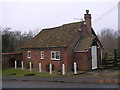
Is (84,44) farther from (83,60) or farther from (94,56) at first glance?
(94,56)

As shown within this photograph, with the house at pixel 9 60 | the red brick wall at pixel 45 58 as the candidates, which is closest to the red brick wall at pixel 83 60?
the red brick wall at pixel 45 58

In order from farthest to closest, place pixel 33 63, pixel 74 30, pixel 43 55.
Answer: pixel 33 63, pixel 43 55, pixel 74 30

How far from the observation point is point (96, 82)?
10891mm

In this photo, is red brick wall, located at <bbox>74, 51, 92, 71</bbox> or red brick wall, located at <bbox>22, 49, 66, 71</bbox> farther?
red brick wall, located at <bbox>22, 49, 66, 71</bbox>

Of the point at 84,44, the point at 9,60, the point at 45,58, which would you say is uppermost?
the point at 84,44

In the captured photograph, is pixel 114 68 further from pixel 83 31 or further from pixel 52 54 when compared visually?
pixel 52 54

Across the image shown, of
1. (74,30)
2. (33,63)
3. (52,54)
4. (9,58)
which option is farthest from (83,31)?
(9,58)

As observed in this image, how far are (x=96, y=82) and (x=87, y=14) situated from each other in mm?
11020

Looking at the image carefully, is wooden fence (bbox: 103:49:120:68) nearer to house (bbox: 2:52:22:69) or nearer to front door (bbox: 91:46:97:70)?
front door (bbox: 91:46:97:70)

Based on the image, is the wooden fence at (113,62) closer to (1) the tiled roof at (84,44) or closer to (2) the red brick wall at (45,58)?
(1) the tiled roof at (84,44)

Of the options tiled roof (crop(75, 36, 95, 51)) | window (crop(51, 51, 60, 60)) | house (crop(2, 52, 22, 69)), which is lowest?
→ house (crop(2, 52, 22, 69))

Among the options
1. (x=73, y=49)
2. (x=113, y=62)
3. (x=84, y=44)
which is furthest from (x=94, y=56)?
(x=73, y=49)

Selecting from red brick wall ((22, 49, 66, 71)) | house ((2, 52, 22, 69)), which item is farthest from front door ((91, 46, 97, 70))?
house ((2, 52, 22, 69))

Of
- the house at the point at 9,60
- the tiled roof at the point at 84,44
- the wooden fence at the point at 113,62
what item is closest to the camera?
the tiled roof at the point at 84,44
